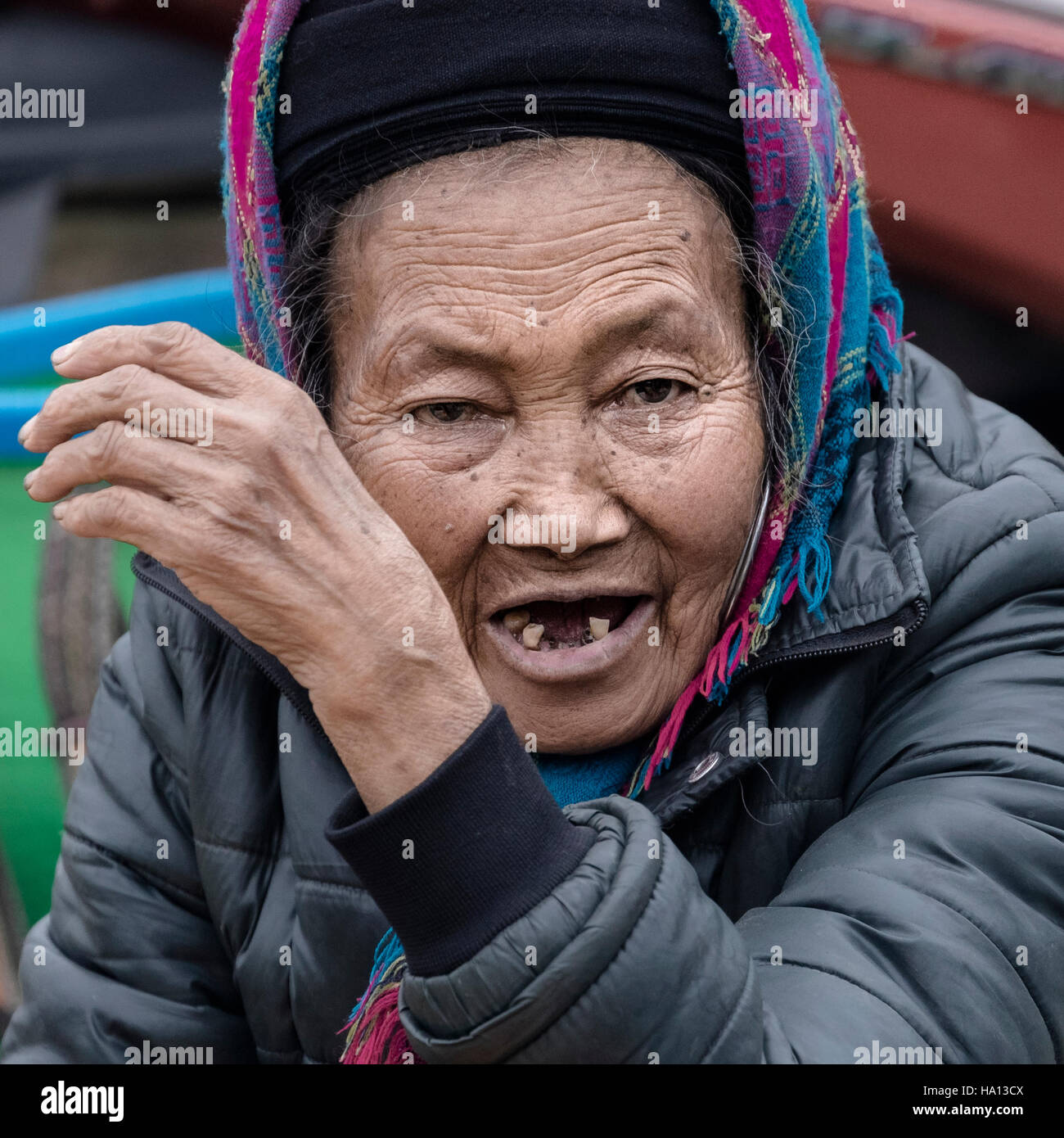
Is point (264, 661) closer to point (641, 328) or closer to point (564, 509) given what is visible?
point (564, 509)

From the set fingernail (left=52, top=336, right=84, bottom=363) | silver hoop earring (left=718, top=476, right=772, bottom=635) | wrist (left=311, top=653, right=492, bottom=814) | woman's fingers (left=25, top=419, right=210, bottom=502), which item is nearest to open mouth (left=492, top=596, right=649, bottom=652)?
silver hoop earring (left=718, top=476, right=772, bottom=635)

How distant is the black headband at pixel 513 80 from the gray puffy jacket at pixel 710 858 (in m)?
0.56

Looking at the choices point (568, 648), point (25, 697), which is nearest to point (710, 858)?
point (568, 648)

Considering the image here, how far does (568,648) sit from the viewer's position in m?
1.93

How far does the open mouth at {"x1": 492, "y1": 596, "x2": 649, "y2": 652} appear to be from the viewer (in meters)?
1.95

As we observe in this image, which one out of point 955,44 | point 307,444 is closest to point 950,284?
point 955,44

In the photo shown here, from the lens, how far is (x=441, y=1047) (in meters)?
1.39

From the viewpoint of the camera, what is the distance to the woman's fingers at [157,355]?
5.05ft

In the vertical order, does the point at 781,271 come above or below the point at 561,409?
above

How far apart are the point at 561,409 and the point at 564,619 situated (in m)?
0.31

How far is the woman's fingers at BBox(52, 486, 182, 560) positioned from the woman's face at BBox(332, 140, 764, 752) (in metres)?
0.43

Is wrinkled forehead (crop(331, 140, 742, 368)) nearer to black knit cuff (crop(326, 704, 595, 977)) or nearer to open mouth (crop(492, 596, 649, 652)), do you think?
open mouth (crop(492, 596, 649, 652))

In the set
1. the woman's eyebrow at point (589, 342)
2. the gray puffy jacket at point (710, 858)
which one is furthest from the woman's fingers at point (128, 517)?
the woman's eyebrow at point (589, 342)
